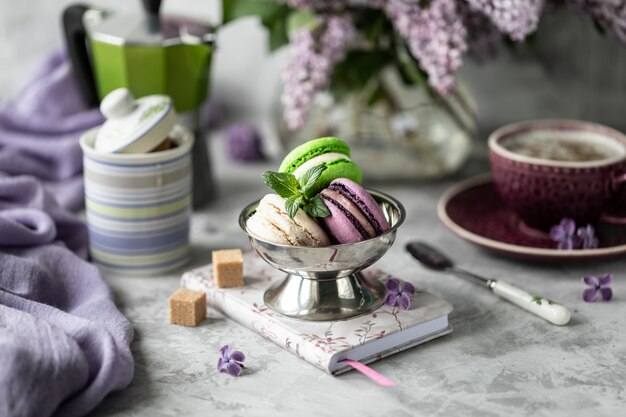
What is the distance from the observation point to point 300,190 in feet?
2.91

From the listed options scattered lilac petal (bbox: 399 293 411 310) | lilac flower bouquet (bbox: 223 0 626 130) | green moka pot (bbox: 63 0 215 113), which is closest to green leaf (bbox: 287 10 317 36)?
lilac flower bouquet (bbox: 223 0 626 130)

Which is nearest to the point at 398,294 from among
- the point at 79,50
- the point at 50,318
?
the point at 50,318

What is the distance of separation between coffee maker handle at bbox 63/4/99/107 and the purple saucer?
518 mm

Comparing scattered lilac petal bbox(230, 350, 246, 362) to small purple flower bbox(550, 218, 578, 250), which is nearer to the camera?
scattered lilac petal bbox(230, 350, 246, 362)

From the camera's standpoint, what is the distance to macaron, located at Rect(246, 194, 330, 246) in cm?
86

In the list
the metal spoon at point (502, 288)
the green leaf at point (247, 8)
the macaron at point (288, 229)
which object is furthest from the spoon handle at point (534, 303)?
the green leaf at point (247, 8)

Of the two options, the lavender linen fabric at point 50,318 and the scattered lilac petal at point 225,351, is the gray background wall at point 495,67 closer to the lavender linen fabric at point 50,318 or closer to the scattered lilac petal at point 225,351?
the lavender linen fabric at point 50,318

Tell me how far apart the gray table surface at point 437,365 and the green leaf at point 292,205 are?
0.14 meters

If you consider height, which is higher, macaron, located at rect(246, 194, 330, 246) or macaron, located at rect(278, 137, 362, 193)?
macaron, located at rect(278, 137, 362, 193)

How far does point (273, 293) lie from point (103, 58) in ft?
1.46

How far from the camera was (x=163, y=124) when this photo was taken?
1.03 meters

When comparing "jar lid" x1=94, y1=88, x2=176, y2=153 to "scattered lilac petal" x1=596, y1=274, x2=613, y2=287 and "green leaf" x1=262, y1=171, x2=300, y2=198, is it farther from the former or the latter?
"scattered lilac petal" x1=596, y1=274, x2=613, y2=287

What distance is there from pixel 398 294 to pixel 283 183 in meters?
0.17

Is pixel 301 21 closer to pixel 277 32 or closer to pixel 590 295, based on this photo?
pixel 277 32
